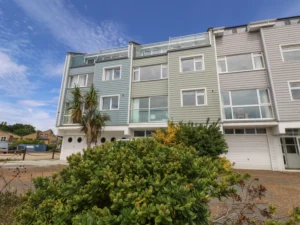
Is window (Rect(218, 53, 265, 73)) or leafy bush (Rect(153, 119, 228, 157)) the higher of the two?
window (Rect(218, 53, 265, 73))

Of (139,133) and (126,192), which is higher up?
(139,133)

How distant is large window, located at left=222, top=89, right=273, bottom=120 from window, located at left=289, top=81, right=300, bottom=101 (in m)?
1.44

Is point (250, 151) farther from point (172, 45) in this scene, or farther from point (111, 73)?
point (111, 73)

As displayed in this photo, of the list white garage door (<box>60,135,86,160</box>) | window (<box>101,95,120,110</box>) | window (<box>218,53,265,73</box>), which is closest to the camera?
window (<box>218,53,265,73</box>)

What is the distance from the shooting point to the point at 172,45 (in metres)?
16.3

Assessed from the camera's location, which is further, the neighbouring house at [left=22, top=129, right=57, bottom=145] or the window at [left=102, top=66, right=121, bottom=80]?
the neighbouring house at [left=22, top=129, right=57, bottom=145]

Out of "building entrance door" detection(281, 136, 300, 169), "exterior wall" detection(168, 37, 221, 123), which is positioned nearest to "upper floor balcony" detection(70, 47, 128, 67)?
"exterior wall" detection(168, 37, 221, 123)

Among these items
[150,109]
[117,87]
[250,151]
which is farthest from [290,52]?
[117,87]

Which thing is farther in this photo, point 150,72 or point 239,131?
point 150,72

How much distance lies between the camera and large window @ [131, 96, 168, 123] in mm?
14047

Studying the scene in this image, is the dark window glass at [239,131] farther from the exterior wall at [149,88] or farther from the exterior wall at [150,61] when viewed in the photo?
the exterior wall at [150,61]

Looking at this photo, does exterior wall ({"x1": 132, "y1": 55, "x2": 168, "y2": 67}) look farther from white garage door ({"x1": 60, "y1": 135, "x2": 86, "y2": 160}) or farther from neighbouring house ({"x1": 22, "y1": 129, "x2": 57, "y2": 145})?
neighbouring house ({"x1": 22, "y1": 129, "x2": 57, "y2": 145})

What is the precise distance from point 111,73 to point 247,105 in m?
12.9

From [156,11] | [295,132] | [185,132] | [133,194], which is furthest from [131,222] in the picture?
[156,11]
